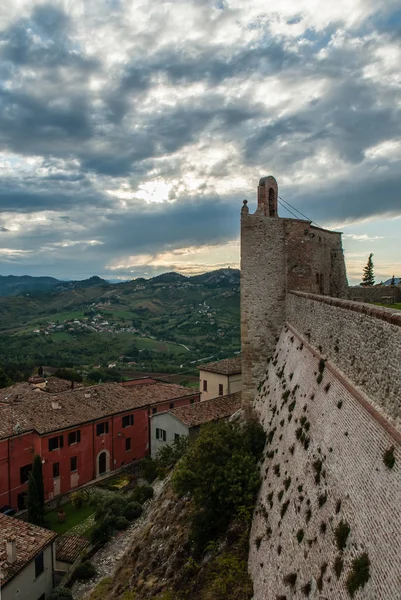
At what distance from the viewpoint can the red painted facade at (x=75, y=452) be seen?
104ft

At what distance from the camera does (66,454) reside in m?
34.7

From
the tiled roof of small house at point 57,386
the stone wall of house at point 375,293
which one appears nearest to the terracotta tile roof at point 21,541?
the stone wall of house at point 375,293

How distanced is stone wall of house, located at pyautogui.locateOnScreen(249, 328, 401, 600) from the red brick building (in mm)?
24507

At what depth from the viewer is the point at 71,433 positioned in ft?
116

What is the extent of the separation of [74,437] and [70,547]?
1185cm

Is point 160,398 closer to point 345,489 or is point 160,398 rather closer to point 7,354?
point 345,489

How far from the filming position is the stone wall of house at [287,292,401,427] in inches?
311

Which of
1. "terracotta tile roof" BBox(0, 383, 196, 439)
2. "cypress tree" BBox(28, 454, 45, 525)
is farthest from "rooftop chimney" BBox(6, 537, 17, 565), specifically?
"terracotta tile roof" BBox(0, 383, 196, 439)

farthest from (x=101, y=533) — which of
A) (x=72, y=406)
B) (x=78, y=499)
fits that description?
(x=72, y=406)

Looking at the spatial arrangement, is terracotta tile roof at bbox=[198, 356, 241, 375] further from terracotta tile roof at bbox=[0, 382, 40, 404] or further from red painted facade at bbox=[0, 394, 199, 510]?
terracotta tile roof at bbox=[0, 382, 40, 404]

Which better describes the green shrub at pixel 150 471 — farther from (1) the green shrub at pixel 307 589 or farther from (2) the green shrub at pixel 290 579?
(1) the green shrub at pixel 307 589

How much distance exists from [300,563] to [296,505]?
61.7 inches

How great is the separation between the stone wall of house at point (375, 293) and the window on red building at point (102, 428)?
2487 centimetres

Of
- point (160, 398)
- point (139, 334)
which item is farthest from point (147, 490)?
point (139, 334)
